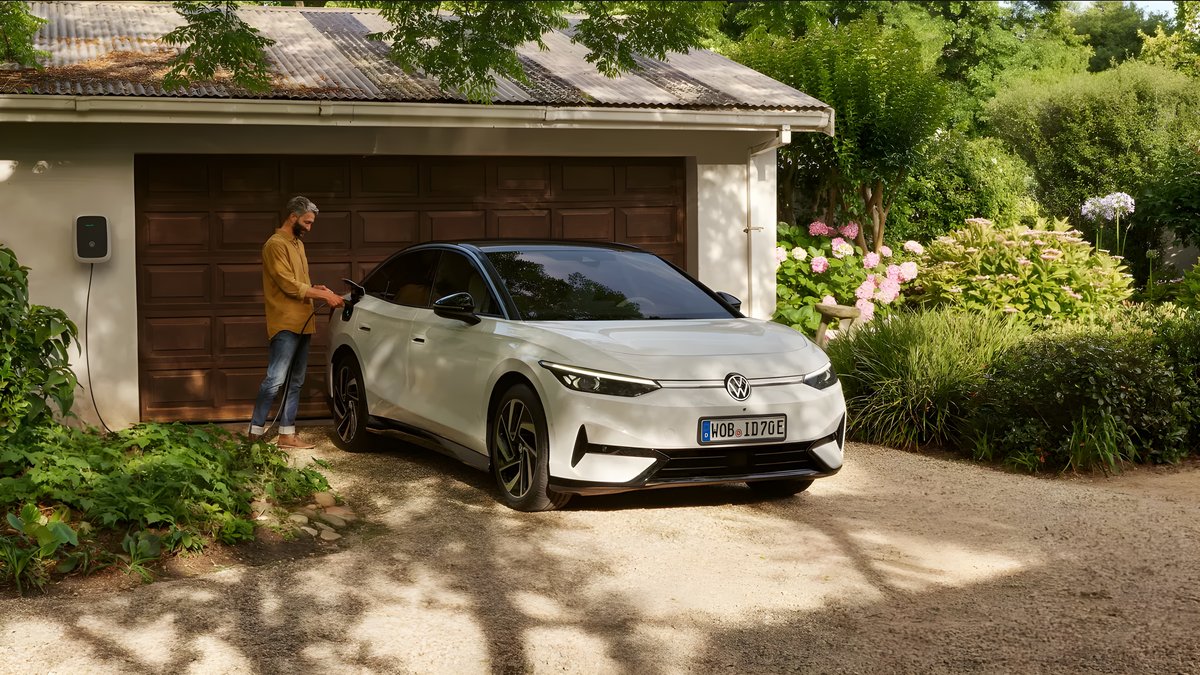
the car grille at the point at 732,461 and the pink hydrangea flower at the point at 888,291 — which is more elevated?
the pink hydrangea flower at the point at 888,291

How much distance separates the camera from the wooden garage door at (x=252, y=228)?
11.8 m

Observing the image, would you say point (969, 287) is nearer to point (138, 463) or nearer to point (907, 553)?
point (907, 553)

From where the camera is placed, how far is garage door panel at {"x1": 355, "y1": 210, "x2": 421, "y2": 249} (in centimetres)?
1238

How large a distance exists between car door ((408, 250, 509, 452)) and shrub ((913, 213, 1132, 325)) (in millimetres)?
7312

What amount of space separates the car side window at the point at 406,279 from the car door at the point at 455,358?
148 mm

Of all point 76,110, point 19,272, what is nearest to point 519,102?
point 76,110

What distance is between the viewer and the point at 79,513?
285 inches

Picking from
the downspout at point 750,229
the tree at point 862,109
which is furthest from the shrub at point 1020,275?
the downspout at point 750,229

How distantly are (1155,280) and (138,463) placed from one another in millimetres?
15416

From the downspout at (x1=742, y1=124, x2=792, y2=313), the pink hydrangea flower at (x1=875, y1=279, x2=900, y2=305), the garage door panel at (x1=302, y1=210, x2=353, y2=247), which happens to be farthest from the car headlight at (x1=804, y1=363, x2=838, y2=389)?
the pink hydrangea flower at (x1=875, y1=279, x2=900, y2=305)

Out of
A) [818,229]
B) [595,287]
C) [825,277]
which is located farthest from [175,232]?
[818,229]

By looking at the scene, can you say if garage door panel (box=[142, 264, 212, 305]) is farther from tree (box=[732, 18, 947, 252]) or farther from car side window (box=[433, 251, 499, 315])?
tree (box=[732, 18, 947, 252])

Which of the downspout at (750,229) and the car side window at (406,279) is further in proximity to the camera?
the downspout at (750,229)

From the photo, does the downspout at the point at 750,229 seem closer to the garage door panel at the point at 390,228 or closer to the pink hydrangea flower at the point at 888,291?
the pink hydrangea flower at the point at 888,291
